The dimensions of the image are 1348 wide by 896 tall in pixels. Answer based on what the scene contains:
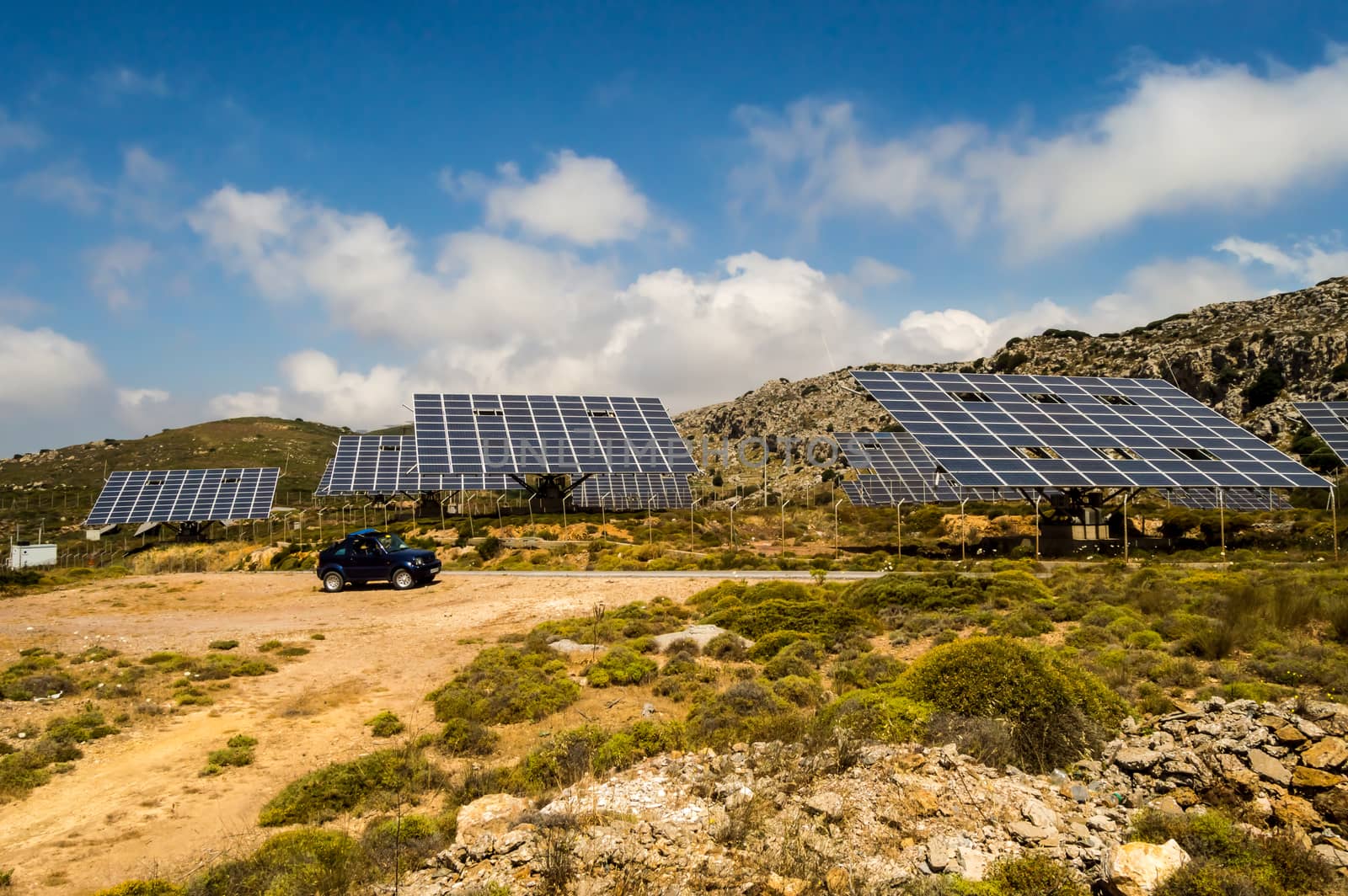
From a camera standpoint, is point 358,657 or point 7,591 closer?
point 358,657

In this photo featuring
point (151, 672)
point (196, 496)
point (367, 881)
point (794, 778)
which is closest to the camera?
point (367, 881)

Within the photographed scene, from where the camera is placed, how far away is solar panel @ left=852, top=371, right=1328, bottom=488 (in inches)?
1220

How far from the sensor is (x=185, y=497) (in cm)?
Answer: 5694

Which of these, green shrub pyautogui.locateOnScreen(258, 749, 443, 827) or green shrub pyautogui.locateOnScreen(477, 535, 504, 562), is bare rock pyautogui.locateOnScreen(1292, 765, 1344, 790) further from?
green shrub pyautogui.locateOnScreen(477, 535, 504, 562)

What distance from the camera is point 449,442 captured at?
50.2 meters

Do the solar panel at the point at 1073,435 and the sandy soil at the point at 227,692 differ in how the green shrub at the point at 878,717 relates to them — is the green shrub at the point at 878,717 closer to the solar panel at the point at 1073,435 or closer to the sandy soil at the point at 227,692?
the sandy soil at the point at 227,692

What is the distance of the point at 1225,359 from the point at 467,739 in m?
93.1

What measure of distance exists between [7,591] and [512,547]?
22.4 metres

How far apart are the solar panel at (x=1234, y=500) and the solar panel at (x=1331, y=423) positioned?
4.31 m

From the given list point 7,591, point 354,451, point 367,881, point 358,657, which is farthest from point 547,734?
point 354,451

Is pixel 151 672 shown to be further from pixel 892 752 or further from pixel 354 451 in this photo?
pixel 354 451

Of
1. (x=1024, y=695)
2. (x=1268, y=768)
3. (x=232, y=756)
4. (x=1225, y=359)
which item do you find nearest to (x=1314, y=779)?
(x=1268, y=768)

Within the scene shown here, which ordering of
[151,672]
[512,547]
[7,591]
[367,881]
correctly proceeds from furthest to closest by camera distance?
[512,547] < [7,591] < [151,672] < [367,881]

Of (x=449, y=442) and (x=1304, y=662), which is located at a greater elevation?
(x=449, y=442)
